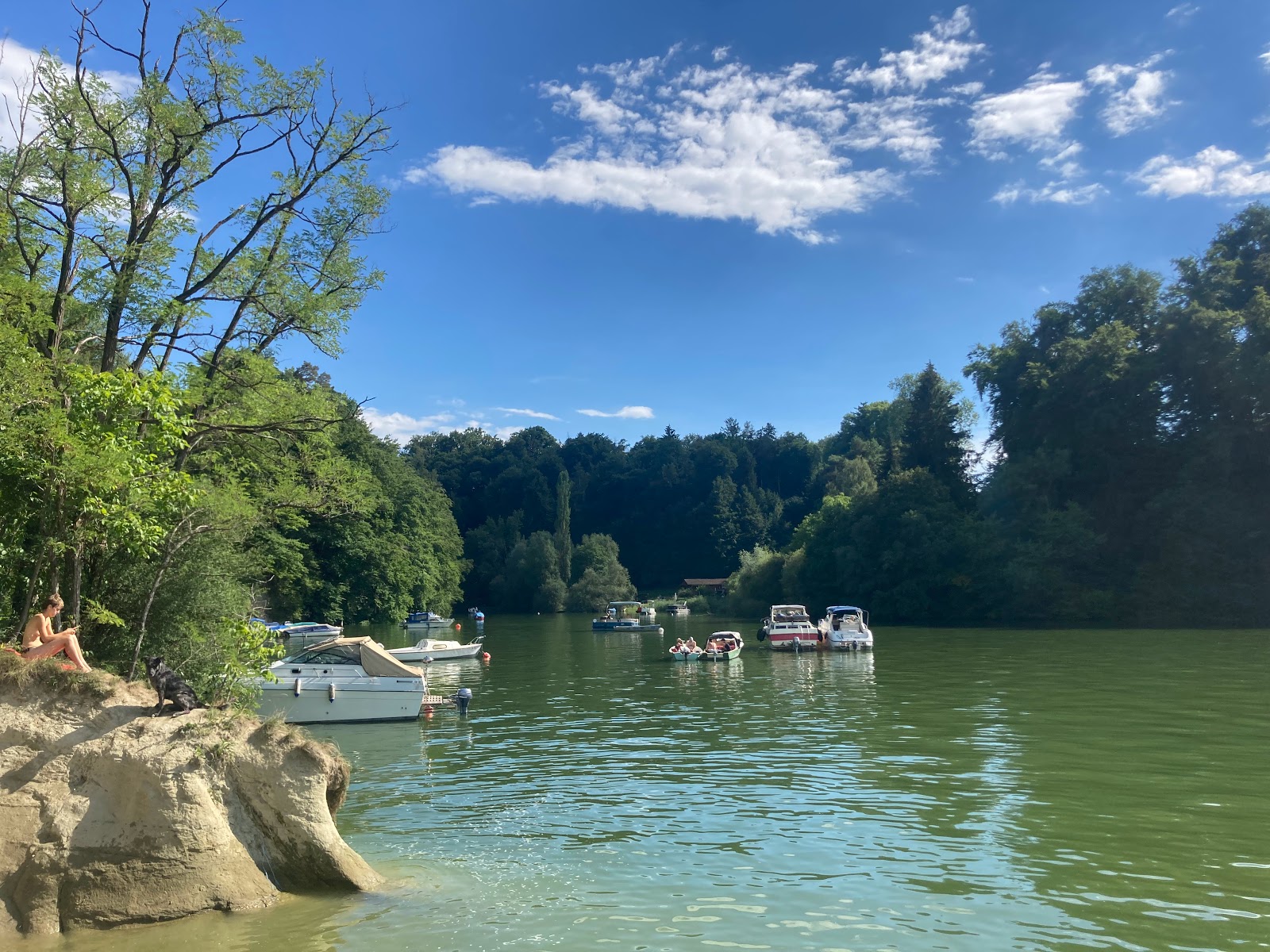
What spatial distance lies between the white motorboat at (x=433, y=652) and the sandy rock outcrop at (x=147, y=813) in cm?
3436

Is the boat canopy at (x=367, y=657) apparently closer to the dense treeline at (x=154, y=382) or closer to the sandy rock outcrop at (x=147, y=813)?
the dense treeline at (x=154, y=382)

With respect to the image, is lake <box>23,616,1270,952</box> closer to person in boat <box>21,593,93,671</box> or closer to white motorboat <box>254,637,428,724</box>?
white motorboat <box>254,637,428,724</box>

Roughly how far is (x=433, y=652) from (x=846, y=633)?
2131cm

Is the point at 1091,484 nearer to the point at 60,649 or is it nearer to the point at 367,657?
the point at 367,657

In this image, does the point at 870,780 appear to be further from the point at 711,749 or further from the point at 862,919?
the point at 862,919

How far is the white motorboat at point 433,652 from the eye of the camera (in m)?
45.1

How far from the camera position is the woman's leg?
11547 mm

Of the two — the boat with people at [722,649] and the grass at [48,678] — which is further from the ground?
the grass at [48,678]

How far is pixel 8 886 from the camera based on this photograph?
915cm

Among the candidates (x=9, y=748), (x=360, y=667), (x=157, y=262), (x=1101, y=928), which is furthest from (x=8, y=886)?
(x=360, y=667)

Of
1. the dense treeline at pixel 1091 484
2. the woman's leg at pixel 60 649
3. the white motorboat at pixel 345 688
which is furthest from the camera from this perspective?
the dense treeline at pixel 1091 484

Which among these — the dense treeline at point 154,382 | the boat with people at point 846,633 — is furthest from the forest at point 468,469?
the boat with people at point 846,633

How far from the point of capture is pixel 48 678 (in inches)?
404

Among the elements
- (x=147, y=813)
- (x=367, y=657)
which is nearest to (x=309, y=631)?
(x=367, y=657)
